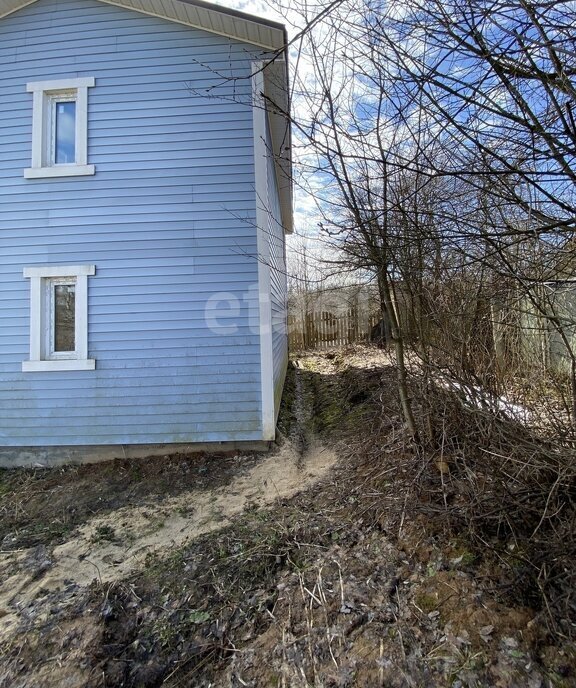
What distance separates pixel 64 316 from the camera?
5559 mm

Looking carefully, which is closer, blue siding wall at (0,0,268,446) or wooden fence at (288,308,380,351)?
blue siding wall at (0,0,268,446)

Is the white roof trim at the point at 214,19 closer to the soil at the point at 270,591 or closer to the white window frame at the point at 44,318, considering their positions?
the white window frame at the point at 44,318

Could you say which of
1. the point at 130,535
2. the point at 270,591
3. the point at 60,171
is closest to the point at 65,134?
the point at 60,171

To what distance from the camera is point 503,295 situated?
2.69 m

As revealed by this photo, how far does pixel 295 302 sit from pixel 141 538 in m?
12.1

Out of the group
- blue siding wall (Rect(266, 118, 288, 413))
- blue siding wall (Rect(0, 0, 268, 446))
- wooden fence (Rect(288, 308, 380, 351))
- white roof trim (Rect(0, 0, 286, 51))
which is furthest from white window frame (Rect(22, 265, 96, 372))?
wooden fence (Rect(288, 308, 380, 351))

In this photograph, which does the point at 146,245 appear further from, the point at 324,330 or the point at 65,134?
the point at 324,330

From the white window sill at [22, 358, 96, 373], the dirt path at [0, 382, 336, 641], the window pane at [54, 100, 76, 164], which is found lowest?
the dirt path at [0, 382, 336, 641]

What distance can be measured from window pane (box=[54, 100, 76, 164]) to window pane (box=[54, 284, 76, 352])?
188 cm

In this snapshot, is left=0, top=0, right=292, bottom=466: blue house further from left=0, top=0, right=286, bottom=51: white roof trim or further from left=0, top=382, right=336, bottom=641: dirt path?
Answer: left=0, top=382, right=336, bottom=641: dirt path

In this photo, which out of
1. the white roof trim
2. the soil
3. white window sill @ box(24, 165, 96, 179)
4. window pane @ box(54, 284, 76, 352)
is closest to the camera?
the soil

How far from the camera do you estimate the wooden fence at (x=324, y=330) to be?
49.1 ft

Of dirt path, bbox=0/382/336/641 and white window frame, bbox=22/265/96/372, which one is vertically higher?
white window frame, bbox=22/265/96/372

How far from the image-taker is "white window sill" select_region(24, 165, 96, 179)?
5.41m
